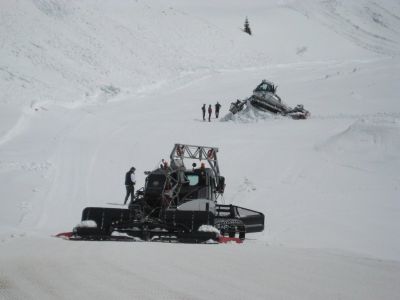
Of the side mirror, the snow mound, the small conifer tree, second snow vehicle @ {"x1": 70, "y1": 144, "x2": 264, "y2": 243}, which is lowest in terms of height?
second snow vehicle @ {"x1": 70, "y1": 144, "x2": 264, "y2": 243}

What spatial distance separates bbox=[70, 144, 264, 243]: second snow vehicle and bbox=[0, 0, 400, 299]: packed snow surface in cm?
72

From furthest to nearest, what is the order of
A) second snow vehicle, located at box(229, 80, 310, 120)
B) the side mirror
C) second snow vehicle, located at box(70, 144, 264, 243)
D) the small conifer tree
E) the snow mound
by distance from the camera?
the small conifer tree < second snow vehicle, located at box(229, 80, 310, 120) < the snow mound < the side mirror < second snow vehicle, located at box(70, 144, 264, 243)

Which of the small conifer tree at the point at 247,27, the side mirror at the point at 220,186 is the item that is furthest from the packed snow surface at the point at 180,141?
the small conifer tree at the point at 247,27

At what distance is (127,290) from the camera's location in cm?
527

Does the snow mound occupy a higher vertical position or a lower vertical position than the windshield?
Answer: higher

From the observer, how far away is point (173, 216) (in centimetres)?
1048

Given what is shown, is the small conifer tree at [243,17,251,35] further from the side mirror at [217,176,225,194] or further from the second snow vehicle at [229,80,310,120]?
the side mirror at [217,176,225,194]

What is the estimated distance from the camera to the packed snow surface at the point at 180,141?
6211 mm

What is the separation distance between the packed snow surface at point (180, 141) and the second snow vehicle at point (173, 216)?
2.36 feet

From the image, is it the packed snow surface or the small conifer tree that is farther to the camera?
the small conifer tree

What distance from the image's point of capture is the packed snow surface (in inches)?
245

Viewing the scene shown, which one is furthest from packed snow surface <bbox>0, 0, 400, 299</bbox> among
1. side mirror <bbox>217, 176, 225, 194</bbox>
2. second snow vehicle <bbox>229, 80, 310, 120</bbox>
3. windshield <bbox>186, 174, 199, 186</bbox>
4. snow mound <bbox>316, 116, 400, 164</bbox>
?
windshield <bbox>186, 174, 199, 186</bbox>

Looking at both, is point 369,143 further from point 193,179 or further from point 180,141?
point 193,179

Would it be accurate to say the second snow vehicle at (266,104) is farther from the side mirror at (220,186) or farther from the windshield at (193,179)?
the windshield at (193,179)
